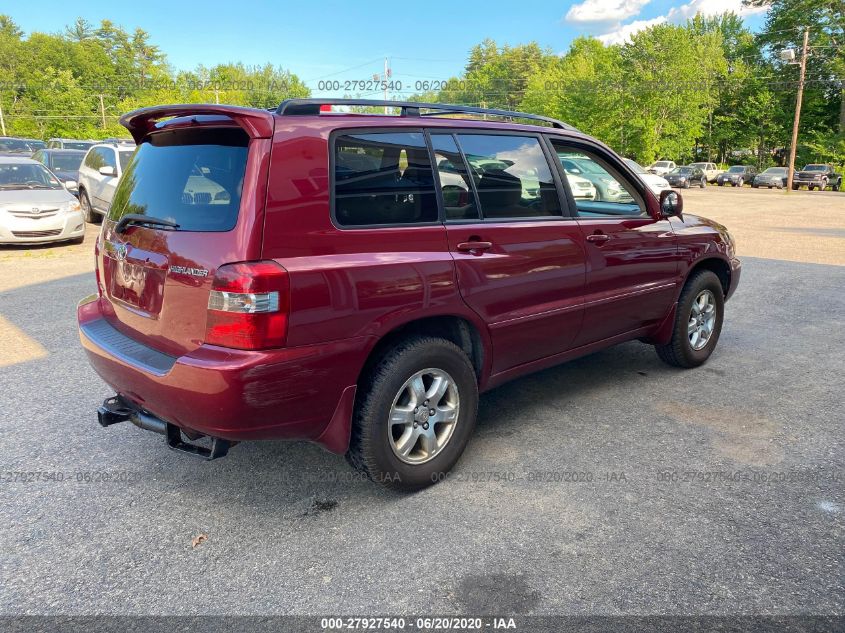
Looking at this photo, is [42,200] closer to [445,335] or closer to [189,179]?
[189,179]

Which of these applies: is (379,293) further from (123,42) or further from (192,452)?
(123,42)

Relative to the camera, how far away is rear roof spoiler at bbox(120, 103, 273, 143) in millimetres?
2705

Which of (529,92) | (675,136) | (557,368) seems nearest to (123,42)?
(529,92)

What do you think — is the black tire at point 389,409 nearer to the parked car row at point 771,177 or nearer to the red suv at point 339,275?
the red suv at point 339,275

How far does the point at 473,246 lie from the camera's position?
10.8 feet

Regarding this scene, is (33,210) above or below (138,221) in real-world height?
below

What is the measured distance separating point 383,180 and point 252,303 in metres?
0.92

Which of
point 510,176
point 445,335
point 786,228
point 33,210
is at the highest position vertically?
point 510,176

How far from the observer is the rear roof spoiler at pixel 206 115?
8.87 ft

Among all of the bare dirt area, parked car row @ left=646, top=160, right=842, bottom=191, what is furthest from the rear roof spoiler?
parked car row @ left=646, top=160, right=842, bottom=191

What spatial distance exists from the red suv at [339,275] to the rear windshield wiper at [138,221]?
0.6 inches

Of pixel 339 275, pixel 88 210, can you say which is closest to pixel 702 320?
pixel 339 275

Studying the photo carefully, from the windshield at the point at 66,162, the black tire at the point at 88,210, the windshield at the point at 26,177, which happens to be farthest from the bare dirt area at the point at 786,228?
the windshield at the point at 66,162

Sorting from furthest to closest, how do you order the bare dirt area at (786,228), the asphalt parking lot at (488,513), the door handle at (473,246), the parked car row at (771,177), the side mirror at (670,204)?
the parked car row at (771,177) < the bare dirt area at (786,228) < the side mirror at (670,204) < the door handle at (473,246) < the asphalt parking lot at (488,513)
